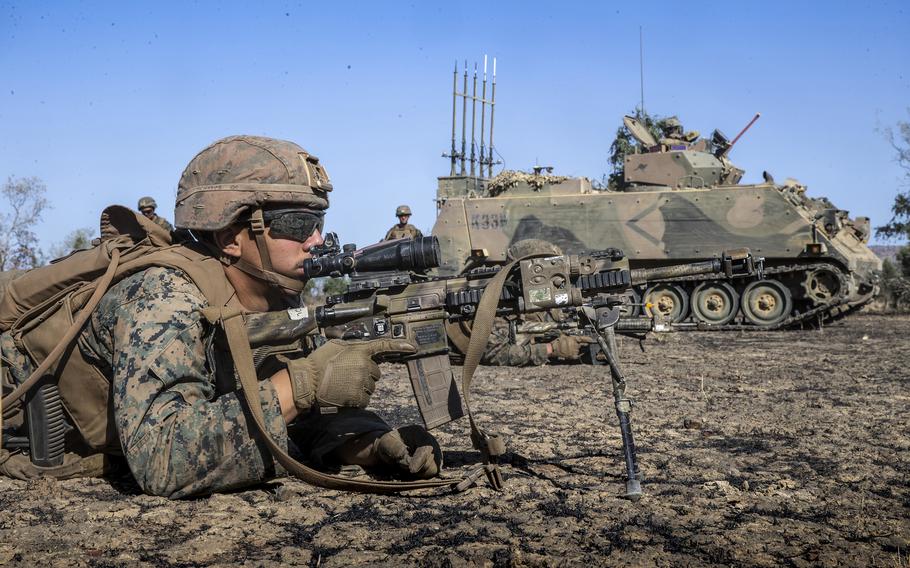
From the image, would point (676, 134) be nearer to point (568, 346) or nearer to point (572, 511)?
point (568, 346)

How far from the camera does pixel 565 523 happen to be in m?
→ 3.47

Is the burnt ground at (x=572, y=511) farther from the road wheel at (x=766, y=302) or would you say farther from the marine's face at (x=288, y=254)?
the road wheel at (x=766, y=302)

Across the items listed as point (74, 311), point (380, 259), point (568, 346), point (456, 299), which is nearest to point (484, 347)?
point (456, 299)

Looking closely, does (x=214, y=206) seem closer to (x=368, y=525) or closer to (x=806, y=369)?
(x=368, y=525)

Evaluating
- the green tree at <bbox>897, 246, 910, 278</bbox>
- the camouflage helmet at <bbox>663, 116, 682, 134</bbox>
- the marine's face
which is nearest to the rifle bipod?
the marine's face

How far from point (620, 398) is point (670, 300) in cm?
1319

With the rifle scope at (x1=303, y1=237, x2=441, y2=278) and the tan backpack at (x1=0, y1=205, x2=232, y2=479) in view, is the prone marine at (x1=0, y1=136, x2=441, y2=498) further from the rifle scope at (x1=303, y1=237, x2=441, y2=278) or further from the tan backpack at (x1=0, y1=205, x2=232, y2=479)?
the rifle scope at (x1=303, y1=237, x2=441, y2=278)

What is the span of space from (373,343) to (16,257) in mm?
18310

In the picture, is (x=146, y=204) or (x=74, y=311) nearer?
(x=74, y=311)

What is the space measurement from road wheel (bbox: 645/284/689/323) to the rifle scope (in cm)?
1321

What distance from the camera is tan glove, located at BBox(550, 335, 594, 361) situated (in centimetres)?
964

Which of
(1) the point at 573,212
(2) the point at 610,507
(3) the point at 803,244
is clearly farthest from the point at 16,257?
(2) the point at 610,507

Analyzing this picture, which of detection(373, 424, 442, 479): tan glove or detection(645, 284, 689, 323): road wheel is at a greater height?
detection(645, 284, 689, 323): road wheel

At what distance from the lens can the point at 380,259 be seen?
3996mm
